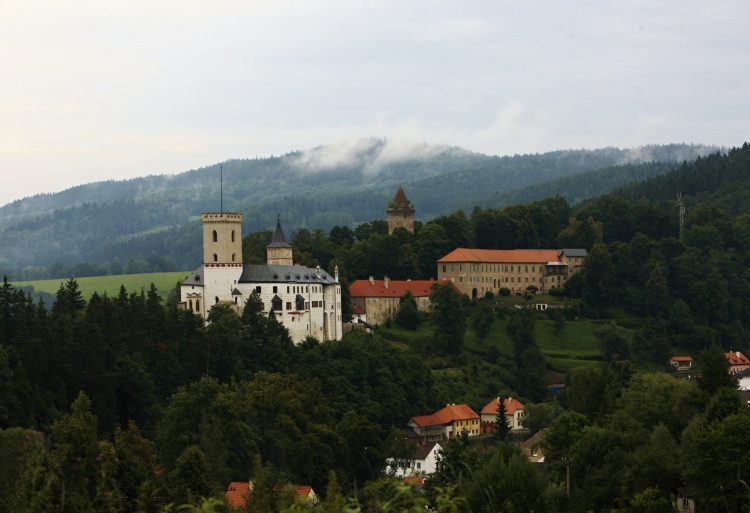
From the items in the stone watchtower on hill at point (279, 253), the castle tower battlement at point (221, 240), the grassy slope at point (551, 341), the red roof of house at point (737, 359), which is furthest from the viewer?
the red roof of house at point (737, 359)

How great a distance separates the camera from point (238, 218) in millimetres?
96875

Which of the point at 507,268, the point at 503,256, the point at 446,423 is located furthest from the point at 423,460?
the point at 503,256

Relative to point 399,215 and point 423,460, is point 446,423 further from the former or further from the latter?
point 399,215

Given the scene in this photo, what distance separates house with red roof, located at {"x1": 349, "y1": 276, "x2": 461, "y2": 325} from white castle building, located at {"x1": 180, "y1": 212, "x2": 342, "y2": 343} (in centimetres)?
1306

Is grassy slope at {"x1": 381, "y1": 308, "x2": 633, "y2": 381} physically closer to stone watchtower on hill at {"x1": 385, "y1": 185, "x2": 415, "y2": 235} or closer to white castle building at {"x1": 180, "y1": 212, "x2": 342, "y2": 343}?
white castle building at {"x1": 180, "y1": 212, "x2": 342, "y2": 343}

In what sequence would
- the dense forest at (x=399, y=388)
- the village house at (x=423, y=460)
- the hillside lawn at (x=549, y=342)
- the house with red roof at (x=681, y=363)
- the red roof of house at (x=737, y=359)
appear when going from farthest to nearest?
the house with red roof at (x=681, y=363) < the red roof of house at (x=737, y=359) < the hillside lawn at (x=549, y=342) < the village house at (x=423, y=460) < the dense forest at (x=399, y=388)

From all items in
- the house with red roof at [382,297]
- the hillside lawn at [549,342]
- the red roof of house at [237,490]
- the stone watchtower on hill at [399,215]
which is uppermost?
the stone watchtower on hill at [399,215]

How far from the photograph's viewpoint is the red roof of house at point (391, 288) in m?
114

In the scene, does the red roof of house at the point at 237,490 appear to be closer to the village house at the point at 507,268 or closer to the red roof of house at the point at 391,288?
the red roof of house at the point at 391,288

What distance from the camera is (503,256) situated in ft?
433

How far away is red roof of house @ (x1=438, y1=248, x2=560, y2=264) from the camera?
128 m

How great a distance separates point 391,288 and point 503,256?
18.9 m

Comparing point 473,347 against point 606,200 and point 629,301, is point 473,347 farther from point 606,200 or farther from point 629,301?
A: point 606,200

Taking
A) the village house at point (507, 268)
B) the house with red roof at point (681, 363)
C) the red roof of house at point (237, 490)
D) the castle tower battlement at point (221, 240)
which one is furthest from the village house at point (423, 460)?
the village house at point (507, 268)
